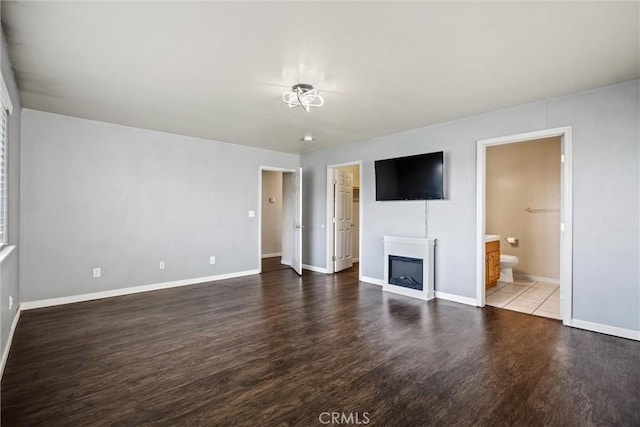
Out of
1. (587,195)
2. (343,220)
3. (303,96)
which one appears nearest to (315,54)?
(303,96)

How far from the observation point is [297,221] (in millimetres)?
6301

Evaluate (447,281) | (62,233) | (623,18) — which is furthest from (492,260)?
(62,233)

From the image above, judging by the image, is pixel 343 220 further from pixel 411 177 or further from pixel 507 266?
pixel 507 266

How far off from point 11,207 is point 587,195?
5869 millimetres

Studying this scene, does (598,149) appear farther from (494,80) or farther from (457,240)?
(457,240)

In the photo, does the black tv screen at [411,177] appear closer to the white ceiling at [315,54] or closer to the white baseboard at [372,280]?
the white ceiling at [315,54]

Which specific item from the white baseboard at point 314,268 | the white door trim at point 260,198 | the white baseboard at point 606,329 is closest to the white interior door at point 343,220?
the white baseboard at point 314,268

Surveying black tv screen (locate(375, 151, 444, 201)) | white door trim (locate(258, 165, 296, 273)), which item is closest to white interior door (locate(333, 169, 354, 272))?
white door trim (locate(258, 165, 296, 273))

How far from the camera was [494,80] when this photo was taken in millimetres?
2986

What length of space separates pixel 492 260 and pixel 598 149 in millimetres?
2219

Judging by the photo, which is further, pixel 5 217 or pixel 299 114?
pixel 299 114

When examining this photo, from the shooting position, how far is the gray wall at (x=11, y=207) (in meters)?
2.56

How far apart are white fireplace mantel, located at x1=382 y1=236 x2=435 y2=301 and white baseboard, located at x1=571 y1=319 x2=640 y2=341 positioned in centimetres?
162

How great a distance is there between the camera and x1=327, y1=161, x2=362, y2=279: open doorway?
6.21m
